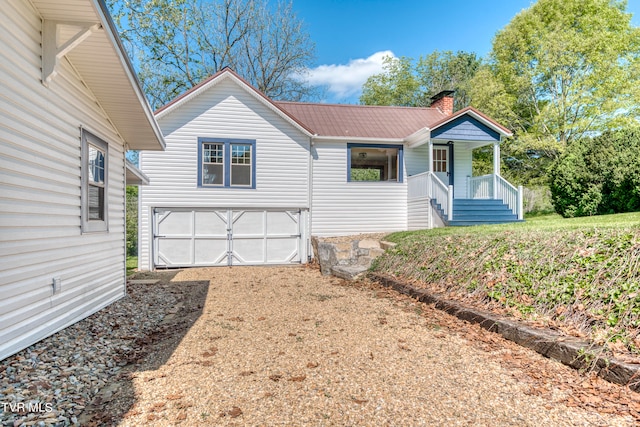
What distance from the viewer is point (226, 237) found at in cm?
1145

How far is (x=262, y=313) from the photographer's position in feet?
18.8

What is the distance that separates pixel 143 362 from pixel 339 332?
2285 mm

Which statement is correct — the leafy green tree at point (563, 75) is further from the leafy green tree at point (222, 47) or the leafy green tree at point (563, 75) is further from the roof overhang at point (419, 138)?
the leafy green tree at point (222, 47)

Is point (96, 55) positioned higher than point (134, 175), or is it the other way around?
point (96, 55)

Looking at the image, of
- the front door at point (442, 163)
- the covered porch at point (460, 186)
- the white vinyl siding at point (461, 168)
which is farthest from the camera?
the white vinyl siding at point (461, 168)

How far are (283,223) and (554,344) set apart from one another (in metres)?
Answer: 9.19

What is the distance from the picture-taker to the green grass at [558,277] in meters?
3.59

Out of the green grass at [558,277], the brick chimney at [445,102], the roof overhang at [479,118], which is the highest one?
the brick chimney at [445,102]

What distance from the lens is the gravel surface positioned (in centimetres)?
265

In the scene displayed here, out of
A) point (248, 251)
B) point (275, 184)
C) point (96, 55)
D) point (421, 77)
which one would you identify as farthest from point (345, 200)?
point (421, 77)

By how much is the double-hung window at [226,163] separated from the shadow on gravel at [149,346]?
14.0 ft

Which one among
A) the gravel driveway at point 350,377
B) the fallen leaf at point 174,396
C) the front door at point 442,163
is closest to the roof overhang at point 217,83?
the front door at point 442,163

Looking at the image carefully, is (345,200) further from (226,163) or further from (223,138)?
(223,138)

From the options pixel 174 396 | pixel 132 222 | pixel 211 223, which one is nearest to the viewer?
pixel 174 396
